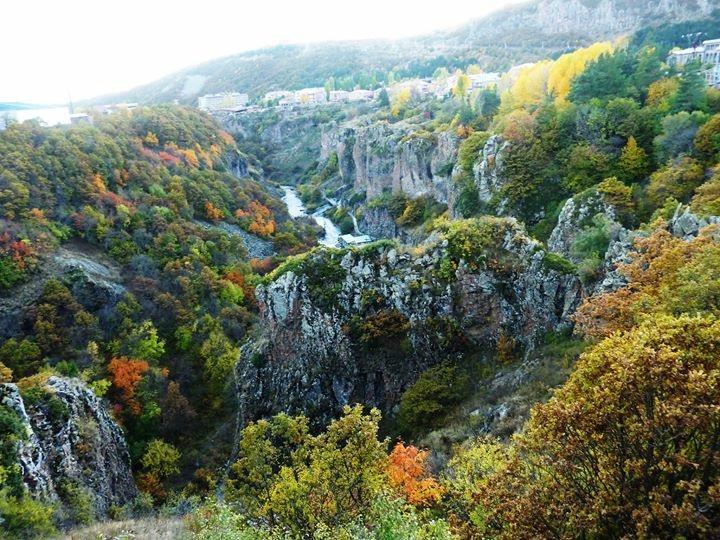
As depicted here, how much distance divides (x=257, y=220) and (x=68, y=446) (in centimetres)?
4145

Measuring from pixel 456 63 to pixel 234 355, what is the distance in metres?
141

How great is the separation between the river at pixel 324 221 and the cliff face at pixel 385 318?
34.2m

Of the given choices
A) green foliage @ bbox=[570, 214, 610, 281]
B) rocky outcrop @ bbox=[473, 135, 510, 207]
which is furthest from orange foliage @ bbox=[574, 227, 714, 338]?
rocky outcrop @ bbox=[473, 135, 510, 207]

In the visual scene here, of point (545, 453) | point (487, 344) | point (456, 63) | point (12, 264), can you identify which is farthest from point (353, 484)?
point (456, 63)

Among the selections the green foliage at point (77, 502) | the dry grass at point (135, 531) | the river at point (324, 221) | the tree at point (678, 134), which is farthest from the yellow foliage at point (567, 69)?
the green foliage at point (77, 502)

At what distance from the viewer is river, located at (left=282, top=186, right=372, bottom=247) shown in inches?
2653

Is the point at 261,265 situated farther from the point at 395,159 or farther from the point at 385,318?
the point at 385,318

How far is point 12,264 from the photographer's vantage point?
35.5m

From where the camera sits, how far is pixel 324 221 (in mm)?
79688

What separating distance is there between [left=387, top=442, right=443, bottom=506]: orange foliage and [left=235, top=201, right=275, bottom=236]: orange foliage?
148 ft

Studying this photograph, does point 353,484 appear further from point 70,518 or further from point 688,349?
point 70,518

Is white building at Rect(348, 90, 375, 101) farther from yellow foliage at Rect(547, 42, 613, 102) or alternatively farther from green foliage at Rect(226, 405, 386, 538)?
green foliage at Rect(226, 405, 386, 538)

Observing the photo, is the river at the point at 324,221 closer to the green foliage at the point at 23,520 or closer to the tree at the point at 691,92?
the tree at the point at 691,92

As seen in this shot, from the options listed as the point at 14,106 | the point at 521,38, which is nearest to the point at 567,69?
the point at 14,106
